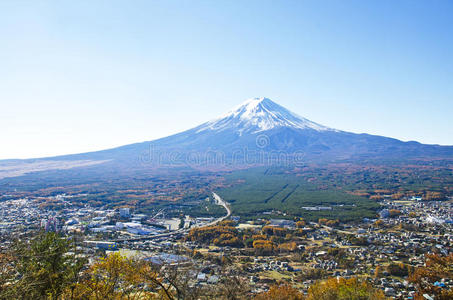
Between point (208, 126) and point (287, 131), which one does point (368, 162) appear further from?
point (208, 126)

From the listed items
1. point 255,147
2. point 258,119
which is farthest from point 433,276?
point 258,119

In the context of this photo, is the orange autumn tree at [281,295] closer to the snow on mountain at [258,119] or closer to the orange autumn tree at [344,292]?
the orange autumn tree at [344,292]

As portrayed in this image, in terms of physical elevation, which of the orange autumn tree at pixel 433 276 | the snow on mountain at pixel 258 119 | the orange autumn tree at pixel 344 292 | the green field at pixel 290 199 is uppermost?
the snow on mountain at pixel 258 119

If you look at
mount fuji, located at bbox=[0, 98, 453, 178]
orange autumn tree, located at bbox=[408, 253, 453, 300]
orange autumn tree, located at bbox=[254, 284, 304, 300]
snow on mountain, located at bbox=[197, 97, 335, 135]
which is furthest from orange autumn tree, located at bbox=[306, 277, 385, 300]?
snow on mountain, located at bbox=[197, 97, 335, 135]

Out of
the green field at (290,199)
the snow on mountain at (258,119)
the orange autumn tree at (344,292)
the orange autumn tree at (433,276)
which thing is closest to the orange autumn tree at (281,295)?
the orange autumn tree at (344,292)

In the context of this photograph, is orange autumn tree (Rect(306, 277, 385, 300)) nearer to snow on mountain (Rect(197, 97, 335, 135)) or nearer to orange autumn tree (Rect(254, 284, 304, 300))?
orange autumn tree (Rect(254, 284, 304, 300))

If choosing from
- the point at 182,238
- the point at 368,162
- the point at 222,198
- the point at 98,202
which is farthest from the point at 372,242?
the point at 368,162
